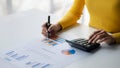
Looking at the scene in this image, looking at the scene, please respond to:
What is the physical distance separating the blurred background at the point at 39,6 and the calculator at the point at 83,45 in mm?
1375

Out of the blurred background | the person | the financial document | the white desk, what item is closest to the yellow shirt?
the person

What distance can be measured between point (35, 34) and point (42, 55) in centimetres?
26

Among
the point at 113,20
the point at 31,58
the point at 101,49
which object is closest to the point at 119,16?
the point at 113,20

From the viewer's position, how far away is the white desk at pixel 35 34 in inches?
40.4

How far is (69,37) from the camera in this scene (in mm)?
1265

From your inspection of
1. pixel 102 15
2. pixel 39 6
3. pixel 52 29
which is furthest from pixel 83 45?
pixel 39 6

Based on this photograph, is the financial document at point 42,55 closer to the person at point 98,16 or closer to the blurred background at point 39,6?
the person at point 98,16

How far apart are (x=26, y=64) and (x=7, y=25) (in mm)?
498

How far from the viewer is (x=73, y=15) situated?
1.54 metres

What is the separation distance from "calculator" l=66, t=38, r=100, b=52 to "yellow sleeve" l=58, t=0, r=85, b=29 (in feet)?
0.85

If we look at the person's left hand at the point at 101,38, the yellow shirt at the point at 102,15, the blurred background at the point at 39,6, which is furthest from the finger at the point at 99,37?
the blurred background at the point at 39,6

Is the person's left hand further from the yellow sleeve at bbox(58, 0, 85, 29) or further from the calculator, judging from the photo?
the yellow sleeve at bbox(58, 0, 85, 29)

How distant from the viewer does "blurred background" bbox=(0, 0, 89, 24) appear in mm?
2569

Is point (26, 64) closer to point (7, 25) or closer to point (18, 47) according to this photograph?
point (18, 47)
